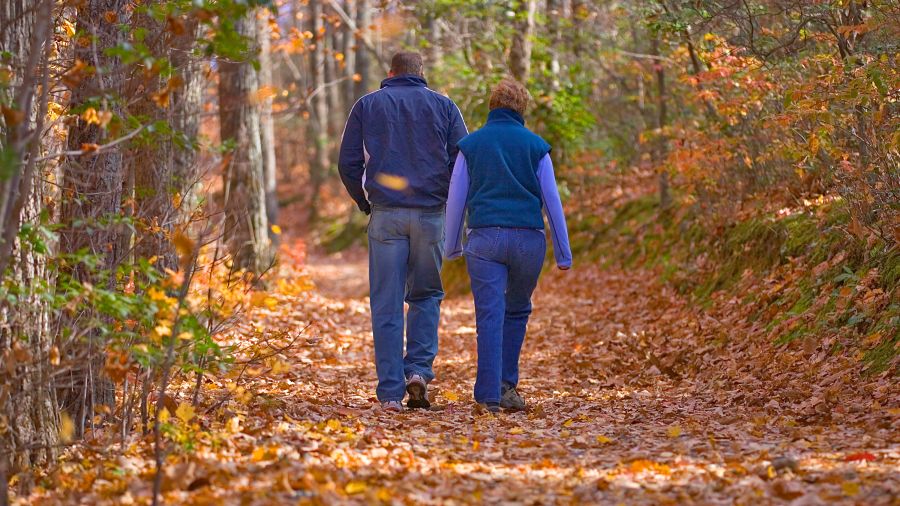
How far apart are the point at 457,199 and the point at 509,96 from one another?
30.6 inches

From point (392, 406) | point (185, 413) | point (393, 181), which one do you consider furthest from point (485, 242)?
point (185, 413)

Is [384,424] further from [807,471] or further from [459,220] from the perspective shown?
[807,471]

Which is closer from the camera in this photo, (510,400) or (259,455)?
(259,455)

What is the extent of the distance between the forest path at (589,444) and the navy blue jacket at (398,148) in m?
1.44

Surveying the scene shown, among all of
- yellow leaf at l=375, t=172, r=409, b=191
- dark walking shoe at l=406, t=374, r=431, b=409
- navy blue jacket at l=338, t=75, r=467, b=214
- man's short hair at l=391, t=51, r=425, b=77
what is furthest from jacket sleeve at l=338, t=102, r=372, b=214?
dark walking shoe at l=406, t=374, r=431, b=409

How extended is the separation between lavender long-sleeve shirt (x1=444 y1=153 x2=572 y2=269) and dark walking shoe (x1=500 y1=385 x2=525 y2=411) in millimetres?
954

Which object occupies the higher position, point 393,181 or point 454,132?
point 454,132

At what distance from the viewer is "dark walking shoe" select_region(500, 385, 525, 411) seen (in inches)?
262

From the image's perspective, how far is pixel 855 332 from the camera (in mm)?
6898

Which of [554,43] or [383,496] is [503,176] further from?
[554,43]

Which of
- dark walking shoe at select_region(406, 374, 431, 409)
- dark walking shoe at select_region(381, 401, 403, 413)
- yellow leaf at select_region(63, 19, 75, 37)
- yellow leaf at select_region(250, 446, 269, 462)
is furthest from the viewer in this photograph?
dark walking shoe at select_region(406, 374, 431, 409)

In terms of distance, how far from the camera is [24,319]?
14.6ft

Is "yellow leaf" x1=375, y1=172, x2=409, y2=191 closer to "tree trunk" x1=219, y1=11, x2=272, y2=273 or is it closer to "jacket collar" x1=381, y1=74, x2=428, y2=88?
"jacket collar" x1=381, y1=74, x2=428, y2=88

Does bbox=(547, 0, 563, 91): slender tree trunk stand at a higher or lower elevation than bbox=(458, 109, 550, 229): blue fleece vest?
higher
